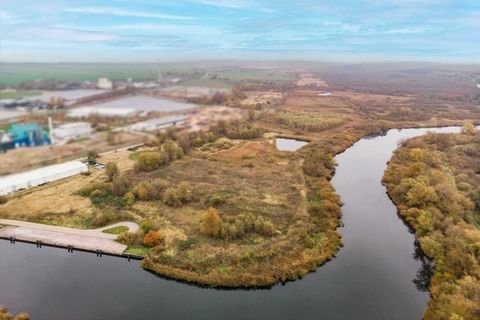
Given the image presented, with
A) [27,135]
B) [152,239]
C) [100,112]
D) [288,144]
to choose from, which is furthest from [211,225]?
[288,144]

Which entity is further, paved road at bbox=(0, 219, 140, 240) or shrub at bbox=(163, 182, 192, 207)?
shrub at bbox=(163, 182, 192, 207)

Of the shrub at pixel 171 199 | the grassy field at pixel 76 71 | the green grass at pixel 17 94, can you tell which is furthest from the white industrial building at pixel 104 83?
the shrub at pixel 171 199

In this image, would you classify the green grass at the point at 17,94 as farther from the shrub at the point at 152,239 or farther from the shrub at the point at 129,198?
the shrub at the point at 129,198

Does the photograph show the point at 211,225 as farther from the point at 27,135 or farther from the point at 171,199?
the point at 27,135

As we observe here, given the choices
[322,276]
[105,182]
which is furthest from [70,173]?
[322,276]

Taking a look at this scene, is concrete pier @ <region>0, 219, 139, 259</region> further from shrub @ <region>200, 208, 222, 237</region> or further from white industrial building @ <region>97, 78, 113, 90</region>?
white industrial building @ <region>97, 78, 113, 90</region>

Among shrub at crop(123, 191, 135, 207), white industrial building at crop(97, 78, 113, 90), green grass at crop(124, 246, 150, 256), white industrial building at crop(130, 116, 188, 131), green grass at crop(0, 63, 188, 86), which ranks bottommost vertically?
green grass at crop(124, 246, 150, 256)

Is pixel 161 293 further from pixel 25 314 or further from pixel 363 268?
pixel 363 268

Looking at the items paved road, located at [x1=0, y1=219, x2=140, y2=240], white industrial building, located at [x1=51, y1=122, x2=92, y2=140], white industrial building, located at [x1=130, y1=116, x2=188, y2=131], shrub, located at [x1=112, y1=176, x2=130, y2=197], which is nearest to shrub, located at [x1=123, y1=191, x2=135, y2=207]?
A: shrub, located at [x1=112, y1=176, x2=130, y2=197]
